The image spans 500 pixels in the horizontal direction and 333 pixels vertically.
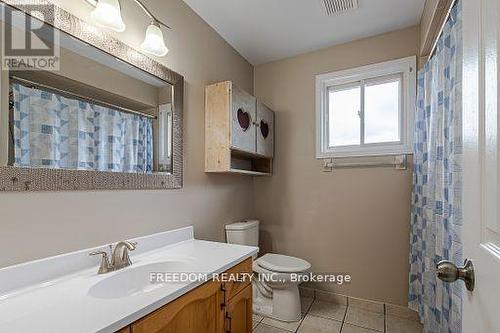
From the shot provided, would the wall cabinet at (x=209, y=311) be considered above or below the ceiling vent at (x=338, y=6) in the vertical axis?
below

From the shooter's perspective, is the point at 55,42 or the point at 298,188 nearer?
the point at 55,42

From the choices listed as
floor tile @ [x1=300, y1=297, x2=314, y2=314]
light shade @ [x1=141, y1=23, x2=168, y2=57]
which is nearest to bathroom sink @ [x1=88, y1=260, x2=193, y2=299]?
light shade @ [x1=141, y1=23, x2=168, y2=57]

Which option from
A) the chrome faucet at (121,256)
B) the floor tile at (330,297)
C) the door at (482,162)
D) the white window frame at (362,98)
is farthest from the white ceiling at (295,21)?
the floor tile at (330,297)

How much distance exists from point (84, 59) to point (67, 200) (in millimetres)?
645

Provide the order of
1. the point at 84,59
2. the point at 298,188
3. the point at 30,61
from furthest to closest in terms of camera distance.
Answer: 1. the point at 298,188
2. the point at 84,59
3. the point at 30,61

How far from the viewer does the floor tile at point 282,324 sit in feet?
6.17

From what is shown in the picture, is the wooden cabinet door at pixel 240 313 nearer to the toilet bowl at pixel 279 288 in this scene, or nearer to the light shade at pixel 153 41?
the toilet bowl at pixel 279 288

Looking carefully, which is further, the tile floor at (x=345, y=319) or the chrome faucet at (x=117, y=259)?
the tile floor at (x=345, y=319)

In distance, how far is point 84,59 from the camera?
1.16 m

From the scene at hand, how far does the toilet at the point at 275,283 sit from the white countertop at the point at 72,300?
31.2 inches

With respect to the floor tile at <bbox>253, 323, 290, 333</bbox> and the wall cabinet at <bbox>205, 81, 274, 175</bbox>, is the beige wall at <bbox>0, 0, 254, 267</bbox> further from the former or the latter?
the floor tile at <bbox>253, 323, 290, 333</bbox>

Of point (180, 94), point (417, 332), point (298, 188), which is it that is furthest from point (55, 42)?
point (417, 332)

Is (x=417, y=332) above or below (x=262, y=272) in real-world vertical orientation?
below

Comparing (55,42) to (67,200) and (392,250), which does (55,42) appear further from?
(392,250)
